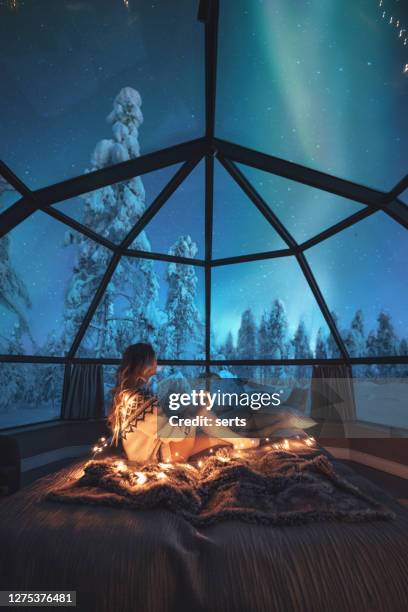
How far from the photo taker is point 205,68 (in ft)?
9.59

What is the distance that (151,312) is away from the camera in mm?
7000

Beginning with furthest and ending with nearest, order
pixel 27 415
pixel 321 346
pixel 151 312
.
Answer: pixel 151 312 < pixel 321 346 < pixel 27 415

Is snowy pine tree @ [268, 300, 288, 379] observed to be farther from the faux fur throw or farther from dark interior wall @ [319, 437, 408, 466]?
the faux fur throw

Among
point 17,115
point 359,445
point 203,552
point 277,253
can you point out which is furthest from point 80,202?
point 359,445

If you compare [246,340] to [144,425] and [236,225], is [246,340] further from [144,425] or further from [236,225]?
[144,425]

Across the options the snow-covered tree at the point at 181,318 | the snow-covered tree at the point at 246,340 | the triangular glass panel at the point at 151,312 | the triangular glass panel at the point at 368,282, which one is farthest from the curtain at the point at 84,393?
the triangular glass panel at the point at 368,282

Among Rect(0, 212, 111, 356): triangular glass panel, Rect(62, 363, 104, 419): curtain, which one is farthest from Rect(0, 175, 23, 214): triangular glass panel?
Rect(62, 363, 104, 419): curtain

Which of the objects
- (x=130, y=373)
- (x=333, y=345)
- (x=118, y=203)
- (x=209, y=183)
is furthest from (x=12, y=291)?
(x=333, y=345)

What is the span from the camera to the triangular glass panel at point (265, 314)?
5617 millimetres

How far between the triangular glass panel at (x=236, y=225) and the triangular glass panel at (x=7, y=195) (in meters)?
2.62

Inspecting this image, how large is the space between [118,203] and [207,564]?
202 inches

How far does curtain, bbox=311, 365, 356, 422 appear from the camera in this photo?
5.04 metres

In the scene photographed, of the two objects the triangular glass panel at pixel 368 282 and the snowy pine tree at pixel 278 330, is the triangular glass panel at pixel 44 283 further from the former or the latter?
the triangular glass panel at pixel 368 282

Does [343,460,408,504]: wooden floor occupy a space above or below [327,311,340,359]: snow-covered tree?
below
